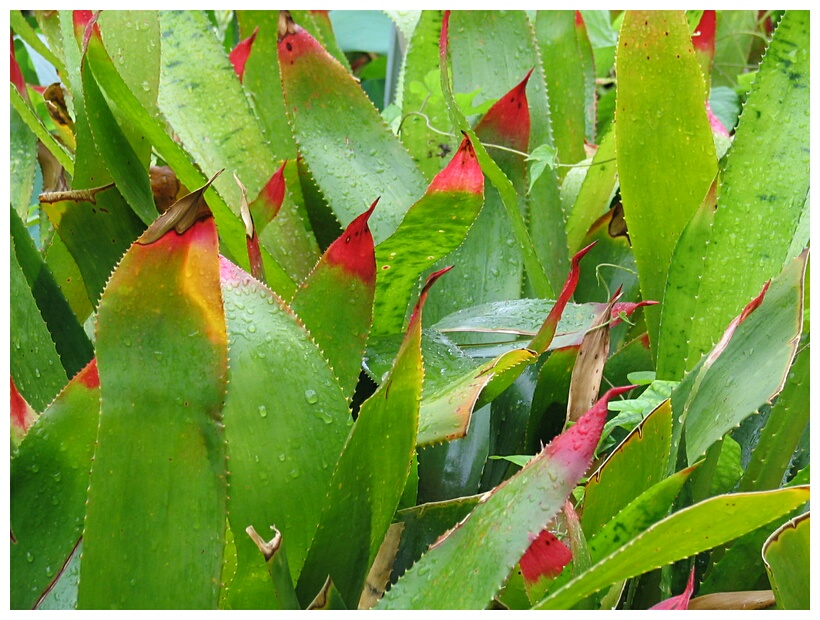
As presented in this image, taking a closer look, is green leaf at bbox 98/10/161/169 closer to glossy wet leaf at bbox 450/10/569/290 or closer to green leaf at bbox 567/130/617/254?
glossy wet leaf at bbox 450/10/569/290

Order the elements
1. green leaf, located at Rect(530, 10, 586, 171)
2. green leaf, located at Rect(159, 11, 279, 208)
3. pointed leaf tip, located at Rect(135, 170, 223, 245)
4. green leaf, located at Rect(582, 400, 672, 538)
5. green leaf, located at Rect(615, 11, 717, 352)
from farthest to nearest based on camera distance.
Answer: green leaf, located at Rect(530, 10, 586, 171)
green leaf, located at Rect(159, 11, 279, 208)
green leaf, located at Rect(615, 11, 717, 352)
green leaf, located at Rect(582, 400, 672, 538)
pointed leaf tip, located at Rect(135, 170, 223, 245)

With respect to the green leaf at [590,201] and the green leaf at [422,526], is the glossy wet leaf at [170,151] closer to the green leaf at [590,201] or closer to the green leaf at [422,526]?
the green leaf at [422,526]

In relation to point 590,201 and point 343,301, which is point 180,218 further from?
point 590,201

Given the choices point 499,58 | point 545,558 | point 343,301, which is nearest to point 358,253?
point 343,301

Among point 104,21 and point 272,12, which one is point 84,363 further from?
point 272,12

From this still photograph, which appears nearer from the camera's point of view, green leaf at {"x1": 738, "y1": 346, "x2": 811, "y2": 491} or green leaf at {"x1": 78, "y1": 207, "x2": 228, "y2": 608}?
green leaf at {"x1": 78, "y1": 207, "x2": 228, "y2": 608}

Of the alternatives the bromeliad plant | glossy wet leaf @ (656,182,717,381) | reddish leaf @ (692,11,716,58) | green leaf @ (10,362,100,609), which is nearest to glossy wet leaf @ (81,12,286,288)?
the bromeliad plant
